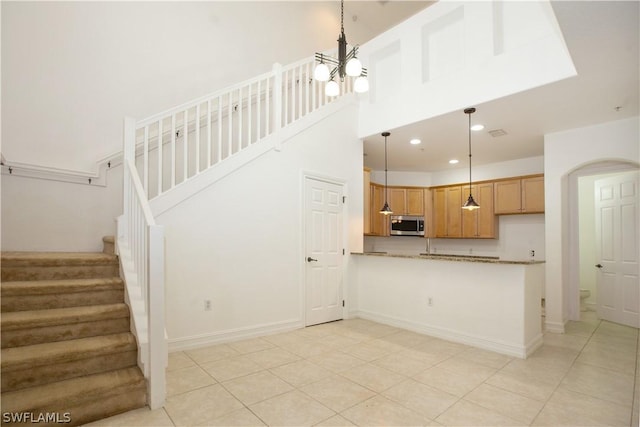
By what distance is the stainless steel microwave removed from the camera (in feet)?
25.2

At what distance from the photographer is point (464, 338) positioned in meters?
4.03

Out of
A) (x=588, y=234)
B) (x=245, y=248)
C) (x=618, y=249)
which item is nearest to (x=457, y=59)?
(x=245, y=248)

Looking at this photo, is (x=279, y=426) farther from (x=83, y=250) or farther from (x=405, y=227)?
(x=405, y=227)

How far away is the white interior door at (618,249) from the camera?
16.3 feet

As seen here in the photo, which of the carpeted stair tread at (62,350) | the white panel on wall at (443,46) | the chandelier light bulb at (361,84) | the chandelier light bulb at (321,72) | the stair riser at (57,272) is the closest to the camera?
the carpeted stair tread at (62,350)

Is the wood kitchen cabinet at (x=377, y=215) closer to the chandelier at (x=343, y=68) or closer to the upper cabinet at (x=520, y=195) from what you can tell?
the upper cabinet at (x=520, y=195)

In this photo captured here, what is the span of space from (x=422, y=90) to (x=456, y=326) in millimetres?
3277

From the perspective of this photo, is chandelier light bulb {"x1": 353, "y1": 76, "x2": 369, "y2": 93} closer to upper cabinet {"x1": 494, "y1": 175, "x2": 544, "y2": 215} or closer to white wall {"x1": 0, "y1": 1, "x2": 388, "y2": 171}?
white wall {"x1": 0, "y1": 1, "x2": 388, "y2": 171}

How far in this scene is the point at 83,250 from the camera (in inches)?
155

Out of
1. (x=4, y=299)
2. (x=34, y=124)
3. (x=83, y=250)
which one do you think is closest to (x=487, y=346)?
(x=4, y=299)

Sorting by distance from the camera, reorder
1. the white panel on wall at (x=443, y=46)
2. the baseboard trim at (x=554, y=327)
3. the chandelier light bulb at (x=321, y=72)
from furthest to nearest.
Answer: the baseboard trim at (x=554, y=327)
the white panel on wall at (x=443, y=46)
the chandelier light bulb at (x=321, y=72)

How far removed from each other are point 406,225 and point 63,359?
674 centimetres

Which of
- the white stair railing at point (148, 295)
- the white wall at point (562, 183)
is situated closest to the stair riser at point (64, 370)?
the white stair railing at point (148, 295)

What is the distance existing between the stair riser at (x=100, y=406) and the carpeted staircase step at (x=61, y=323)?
0.55 meters
